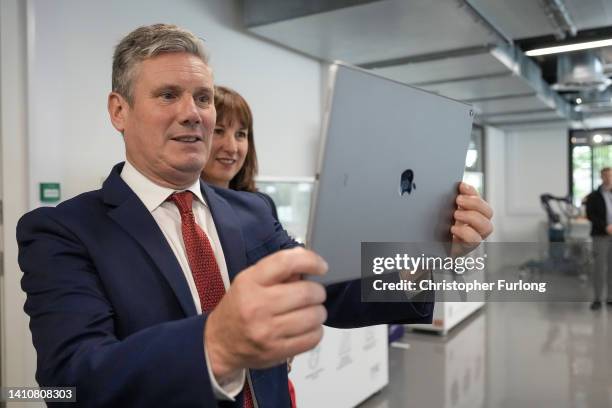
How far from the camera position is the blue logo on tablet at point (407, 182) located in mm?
792

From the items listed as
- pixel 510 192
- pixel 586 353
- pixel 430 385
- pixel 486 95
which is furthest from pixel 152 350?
pixel 510 192

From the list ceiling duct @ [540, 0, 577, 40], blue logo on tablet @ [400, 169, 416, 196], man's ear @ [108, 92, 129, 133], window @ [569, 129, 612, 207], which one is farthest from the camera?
window @ [569, 129, 612, 207]

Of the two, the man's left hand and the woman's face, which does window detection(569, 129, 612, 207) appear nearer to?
the woman's face

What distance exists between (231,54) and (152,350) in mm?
3158

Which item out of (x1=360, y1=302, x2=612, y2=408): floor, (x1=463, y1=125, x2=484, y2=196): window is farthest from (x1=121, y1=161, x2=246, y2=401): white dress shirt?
(x1=463, y1=125, x2=484, y2=196): window

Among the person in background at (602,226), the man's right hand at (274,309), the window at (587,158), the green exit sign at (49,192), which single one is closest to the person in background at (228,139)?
the green exit sign at (49,192)

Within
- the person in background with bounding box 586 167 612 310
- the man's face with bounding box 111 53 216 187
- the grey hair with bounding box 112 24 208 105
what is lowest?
the person in background with bounding box 586 167 612 310

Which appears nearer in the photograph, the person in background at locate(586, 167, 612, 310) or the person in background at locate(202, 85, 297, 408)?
the person in background at locate(202, 85, 297, 408)

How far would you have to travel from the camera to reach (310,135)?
443cm

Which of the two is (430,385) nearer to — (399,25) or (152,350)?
(399,25)

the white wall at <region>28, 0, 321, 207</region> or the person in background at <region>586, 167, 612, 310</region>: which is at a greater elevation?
the white wall at <region>28, 0, 321, 207</region>

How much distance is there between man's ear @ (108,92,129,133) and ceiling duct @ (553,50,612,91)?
538 centimetres

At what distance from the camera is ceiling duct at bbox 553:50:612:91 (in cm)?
507

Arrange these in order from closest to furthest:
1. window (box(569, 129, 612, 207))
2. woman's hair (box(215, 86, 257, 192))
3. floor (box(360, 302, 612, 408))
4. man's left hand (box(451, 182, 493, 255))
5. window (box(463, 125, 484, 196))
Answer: man's left hand (box(451, 182, 493, 255)) < woman's hair (box(215, 86, 257, 192)) < floor (box(360, 302, 612, 408)) < window (box(463, 125, 484, 196)) < window (box(569, 129, 612, 207))
